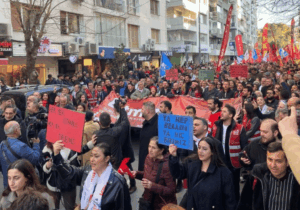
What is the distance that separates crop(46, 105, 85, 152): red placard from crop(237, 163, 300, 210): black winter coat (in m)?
2.07

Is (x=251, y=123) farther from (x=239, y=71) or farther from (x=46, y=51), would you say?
(x=46, y=51)

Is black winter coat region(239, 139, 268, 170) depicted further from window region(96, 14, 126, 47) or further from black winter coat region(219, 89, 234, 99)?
window region(96, 14, 126, 47)

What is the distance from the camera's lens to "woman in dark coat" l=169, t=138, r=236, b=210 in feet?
10.4

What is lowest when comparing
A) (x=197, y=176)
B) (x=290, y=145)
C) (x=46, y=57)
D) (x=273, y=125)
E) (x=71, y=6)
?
(x=197, y=176)

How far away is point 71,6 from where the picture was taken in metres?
21.6

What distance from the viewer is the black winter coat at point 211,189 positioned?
3178 mm

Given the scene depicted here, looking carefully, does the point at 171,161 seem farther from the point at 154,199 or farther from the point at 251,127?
the point at 251,127

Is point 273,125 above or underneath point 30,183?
above

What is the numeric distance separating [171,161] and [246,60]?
2683 centimetres

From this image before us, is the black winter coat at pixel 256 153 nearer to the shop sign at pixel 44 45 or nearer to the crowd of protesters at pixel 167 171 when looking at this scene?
the crowd of protesters at pixel 167 171

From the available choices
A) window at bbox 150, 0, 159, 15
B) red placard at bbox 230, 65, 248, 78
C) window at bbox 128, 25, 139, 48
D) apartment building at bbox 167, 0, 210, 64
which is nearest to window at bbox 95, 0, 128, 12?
window at bbox 128, 25, 139, 48

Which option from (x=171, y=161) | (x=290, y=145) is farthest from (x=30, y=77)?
(x=290, y=145)

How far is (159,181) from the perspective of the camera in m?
3.63

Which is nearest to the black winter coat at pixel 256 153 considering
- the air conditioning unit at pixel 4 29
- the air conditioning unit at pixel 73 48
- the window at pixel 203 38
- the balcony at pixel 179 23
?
the air conditioning unit at pixel 4 29
